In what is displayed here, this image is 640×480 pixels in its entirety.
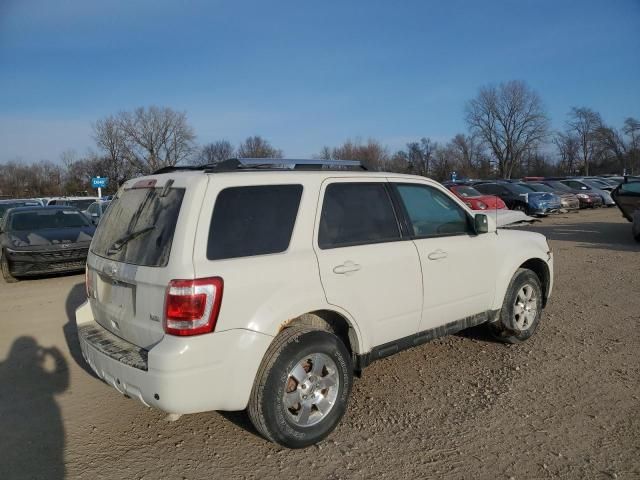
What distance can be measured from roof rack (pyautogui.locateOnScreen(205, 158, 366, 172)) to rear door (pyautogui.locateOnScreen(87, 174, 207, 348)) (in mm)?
315

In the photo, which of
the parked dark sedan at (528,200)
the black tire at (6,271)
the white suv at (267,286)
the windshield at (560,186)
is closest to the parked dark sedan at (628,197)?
the parked dark sedan at (528,200)

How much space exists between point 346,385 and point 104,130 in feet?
212

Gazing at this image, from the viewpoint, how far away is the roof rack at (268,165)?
3268mm

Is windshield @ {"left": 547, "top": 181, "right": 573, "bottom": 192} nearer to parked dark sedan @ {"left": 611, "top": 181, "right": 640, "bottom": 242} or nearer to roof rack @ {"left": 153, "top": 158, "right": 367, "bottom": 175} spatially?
parked dark sedan @ {"left": 611, "top": 181, "right": 640, "bottom": 242}

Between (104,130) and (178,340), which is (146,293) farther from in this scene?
(104,130)

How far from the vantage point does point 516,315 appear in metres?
4.77

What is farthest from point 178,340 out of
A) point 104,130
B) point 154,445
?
point 104,130

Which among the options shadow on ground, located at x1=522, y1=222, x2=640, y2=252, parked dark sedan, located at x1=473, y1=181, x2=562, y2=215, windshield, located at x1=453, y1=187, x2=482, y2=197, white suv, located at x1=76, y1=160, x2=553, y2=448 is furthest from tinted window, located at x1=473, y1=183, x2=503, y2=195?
white suv, located at x1=76, y1=160, x2=553, y2=448

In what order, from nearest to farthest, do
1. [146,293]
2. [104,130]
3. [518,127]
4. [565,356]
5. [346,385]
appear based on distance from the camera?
[146,293] → [346,385] → [565,356] → [104,130] → [518,127]

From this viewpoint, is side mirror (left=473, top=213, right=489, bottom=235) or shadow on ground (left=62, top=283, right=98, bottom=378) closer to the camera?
side mirror (left=473, top=213, right=489, bottom=235)

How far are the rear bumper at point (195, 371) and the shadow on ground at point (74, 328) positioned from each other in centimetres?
195

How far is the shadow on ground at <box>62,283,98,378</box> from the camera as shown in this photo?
4848 mm

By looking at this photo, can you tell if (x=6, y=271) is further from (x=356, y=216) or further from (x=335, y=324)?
(x=356, y=216)

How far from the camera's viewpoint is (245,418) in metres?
3.62
